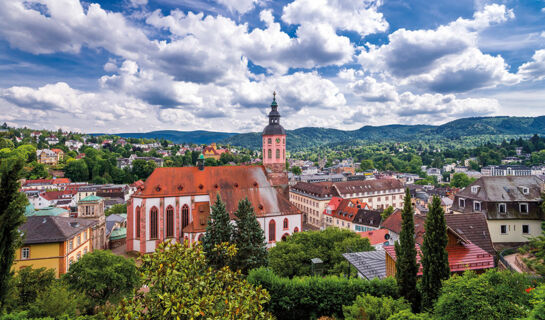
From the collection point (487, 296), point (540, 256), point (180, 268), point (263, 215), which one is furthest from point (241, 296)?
point (263, 215)

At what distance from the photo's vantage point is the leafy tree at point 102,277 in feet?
74.5

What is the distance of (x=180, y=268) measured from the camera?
715cm

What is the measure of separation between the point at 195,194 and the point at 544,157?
A: 185560 mm

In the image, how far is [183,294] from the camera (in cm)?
667

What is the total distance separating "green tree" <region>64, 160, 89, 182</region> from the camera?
11050 cm

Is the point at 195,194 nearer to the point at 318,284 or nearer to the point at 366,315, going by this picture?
the point at 318,284

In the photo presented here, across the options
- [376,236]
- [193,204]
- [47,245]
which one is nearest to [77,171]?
[193,204]

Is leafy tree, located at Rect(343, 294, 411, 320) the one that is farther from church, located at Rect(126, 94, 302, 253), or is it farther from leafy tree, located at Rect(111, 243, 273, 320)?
church, located at Rect(126, 94, 302, 253)

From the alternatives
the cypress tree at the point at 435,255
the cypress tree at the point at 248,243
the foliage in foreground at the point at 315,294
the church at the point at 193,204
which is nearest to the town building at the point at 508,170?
the church at the point at 193,204

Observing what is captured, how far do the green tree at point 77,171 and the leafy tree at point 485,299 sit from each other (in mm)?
127203

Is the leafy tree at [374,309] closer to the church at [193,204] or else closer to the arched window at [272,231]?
the church at [193,204]

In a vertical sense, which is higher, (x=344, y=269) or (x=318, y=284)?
(x=318, y=284)

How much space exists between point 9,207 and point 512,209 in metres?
35.7

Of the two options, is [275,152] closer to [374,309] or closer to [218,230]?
[218,230]
